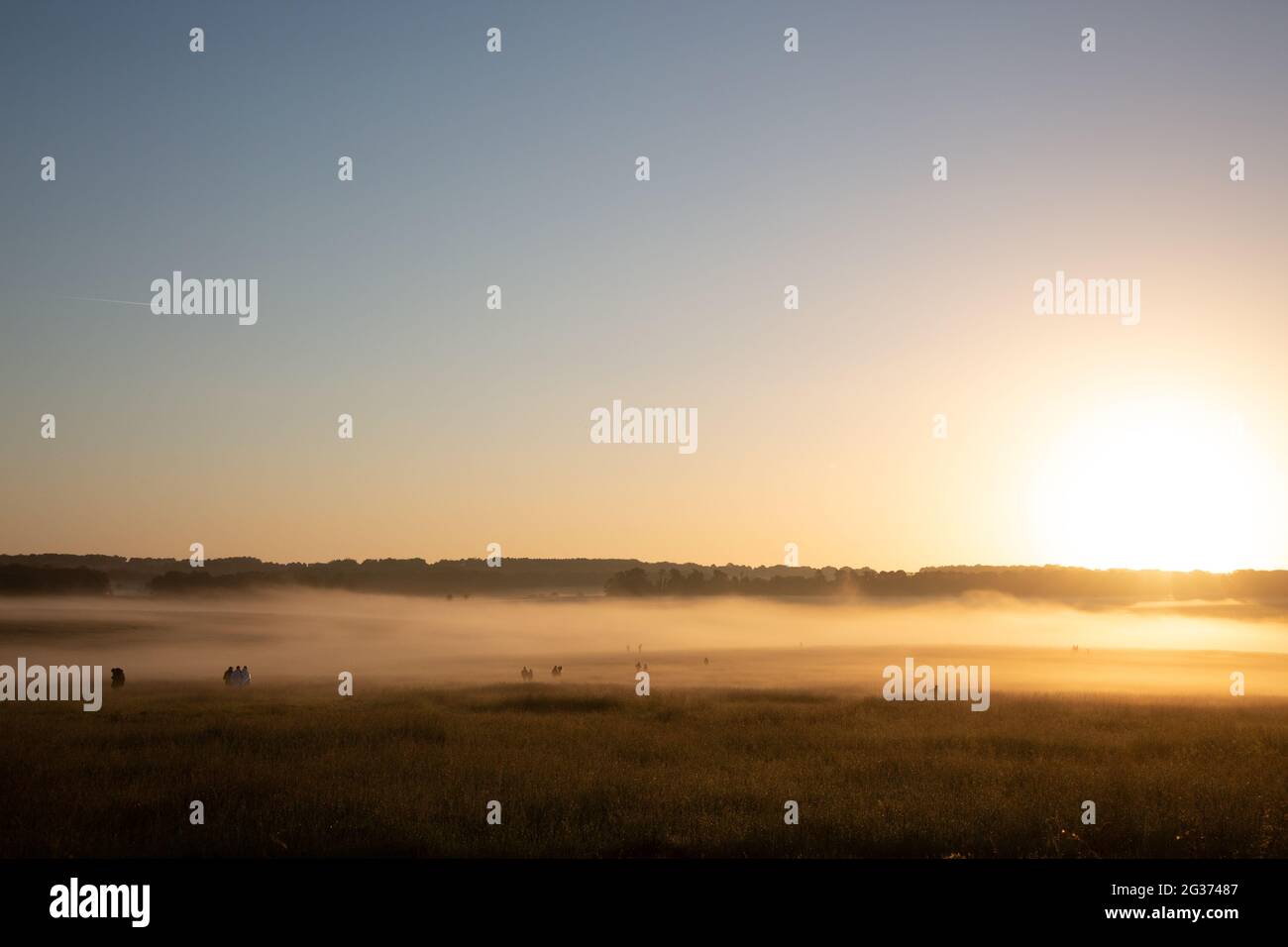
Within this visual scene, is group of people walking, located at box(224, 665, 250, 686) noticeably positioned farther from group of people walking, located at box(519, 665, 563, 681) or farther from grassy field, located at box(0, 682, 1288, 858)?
group of people walking, located at box(519, 665, 563, 681)

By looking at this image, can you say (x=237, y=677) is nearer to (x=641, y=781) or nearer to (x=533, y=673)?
(x=533, y=673)

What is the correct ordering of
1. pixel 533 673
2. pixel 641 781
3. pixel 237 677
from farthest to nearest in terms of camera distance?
pixel 533 673 → pixel 237 677 → pixel 641 781

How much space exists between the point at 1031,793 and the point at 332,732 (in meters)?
17.2

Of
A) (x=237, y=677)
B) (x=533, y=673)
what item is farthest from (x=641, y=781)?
(x=533, y=673)

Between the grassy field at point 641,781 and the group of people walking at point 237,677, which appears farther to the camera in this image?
the group of people walking at point 237,677

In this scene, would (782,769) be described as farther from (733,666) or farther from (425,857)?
(733,666)

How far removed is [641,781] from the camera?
727 inches

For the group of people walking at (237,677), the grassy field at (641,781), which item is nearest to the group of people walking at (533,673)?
the group of people walking at (237,677)

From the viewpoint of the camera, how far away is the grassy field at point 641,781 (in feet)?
47.2

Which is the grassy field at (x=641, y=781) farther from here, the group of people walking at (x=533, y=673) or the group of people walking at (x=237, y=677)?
the group of people walking at (x=533, y=673)

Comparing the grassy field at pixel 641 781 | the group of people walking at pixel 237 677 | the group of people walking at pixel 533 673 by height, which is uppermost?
the grassy field at pixel 641 781
